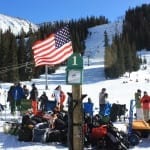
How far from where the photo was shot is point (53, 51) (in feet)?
63.5

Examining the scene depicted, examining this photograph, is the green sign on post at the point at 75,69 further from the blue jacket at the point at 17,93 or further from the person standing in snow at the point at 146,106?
the blue jacket at the point at 17,93

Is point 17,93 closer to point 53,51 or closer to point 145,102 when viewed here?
point 53,51

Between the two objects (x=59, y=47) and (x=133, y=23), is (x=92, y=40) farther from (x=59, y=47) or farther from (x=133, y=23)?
(x=59, y=47)

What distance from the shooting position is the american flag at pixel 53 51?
18750mm

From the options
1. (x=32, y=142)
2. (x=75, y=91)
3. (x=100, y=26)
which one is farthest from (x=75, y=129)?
(x=100, y=26)

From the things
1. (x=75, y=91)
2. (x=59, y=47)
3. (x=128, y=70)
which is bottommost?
(x=75, y=91)

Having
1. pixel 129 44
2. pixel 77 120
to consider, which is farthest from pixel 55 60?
pixel 129 44

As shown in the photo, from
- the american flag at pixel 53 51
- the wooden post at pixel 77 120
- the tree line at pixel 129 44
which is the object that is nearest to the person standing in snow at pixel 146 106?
the american flag at pixel 53 51

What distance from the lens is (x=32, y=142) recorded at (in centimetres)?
1573

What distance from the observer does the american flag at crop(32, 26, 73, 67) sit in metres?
18.8

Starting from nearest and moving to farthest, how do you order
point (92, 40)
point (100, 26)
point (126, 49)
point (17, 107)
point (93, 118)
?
point (93, 118)
point (17, 107)
point (126, 49)
point (92, 40)
point (100, 26)

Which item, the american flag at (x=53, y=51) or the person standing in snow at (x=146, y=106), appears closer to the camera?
the american flag at (x=53, y=51)

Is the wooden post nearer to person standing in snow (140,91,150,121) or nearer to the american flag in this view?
the american flag

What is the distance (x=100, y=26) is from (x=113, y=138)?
158 m
